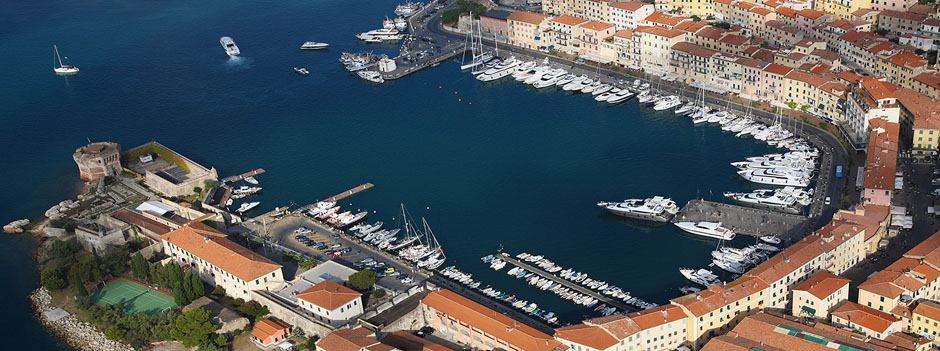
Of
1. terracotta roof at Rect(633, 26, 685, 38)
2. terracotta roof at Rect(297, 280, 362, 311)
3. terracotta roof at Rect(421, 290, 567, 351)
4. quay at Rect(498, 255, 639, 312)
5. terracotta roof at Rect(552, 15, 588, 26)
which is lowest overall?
quay at Rect(498, 255, 639, 312)

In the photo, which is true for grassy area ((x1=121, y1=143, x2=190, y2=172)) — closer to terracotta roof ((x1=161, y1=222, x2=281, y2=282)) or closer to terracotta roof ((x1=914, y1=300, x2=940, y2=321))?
terracotta roof ((x1=161, y1=222, x2=281, y2=282))

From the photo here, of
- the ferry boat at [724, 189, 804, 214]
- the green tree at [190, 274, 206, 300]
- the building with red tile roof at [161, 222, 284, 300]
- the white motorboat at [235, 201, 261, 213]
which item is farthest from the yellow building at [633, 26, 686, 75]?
the green tree at [190, 274, 206, 300]

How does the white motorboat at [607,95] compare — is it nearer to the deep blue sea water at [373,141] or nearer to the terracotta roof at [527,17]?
the deep blue sea water at [373,141]

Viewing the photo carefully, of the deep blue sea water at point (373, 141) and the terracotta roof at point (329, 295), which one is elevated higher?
the terracotta roof at point (329, 295)

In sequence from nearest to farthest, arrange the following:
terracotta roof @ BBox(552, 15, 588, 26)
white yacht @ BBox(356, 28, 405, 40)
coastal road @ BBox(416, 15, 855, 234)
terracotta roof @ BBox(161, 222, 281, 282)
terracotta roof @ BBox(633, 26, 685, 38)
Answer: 1. terracotta roof @ BBox(161, 222, 281, 282)
2. coastal road @ BBox(416, 15, 855, 234)
3. terracotta roof @ BBox(633, 26, 685, 38)
4. terracotta roof @ BBox(552, 15, 588, 26)
5. white yacht @ BBox(356, 28, 405, 40)

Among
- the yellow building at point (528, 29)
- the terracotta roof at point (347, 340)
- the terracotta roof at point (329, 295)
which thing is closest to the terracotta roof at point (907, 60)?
the yellow building at point (528, 29)

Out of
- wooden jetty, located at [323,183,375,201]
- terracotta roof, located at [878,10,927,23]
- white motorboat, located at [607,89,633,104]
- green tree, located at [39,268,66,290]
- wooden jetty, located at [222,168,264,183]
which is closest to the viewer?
green tree, located at [39,268,66,290]

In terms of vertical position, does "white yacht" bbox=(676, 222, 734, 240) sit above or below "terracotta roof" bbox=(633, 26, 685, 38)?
Result: below

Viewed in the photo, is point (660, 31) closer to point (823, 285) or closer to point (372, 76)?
point (372, 76)
